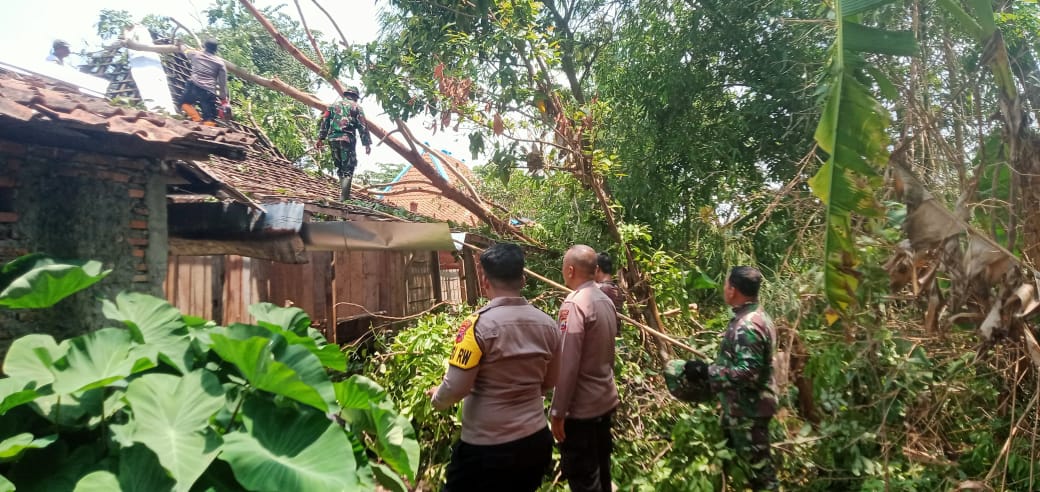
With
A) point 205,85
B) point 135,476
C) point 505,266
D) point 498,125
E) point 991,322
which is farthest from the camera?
point 205,85

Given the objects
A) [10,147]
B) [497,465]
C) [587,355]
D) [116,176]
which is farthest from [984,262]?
[10,147]

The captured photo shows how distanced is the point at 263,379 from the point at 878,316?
11.2 ft

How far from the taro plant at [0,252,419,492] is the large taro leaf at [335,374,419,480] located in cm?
26

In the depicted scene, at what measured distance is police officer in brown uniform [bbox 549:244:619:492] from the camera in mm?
2689

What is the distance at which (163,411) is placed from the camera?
2127 mm

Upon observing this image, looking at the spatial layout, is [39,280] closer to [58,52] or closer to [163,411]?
[163,411]

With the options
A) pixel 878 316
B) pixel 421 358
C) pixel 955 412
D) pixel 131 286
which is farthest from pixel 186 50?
pixel 955 412

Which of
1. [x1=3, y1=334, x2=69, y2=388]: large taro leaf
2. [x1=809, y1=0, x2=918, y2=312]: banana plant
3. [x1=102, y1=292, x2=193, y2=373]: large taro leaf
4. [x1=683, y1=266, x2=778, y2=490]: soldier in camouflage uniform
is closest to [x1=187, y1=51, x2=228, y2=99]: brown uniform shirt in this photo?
[x1=102, y1=292, x2=193, y2=373]: large taro leaf

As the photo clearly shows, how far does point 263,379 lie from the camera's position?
90.7 inches

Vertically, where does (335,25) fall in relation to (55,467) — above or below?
above

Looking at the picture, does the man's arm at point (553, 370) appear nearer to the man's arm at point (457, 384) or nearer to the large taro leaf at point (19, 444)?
the man's arm at point (457, 384)

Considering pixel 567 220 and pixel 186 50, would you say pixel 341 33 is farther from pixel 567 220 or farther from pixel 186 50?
pixel 567 220

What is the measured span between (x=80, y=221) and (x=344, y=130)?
346 cm

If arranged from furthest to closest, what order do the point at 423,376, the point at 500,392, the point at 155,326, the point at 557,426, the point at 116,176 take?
the point at 423,376 → the point at 116,176 → the point at 557,426 → the point at 155,326 → the point at 500,392
